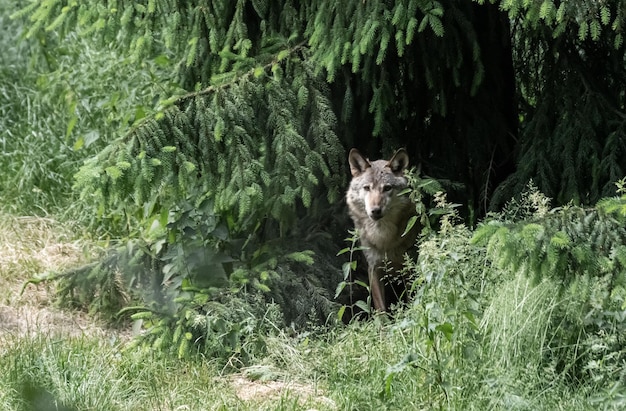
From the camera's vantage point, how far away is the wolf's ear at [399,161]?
6.09 metres

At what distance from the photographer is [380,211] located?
6148 mm

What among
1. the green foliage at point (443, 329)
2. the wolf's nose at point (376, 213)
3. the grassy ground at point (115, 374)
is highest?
the wolf's nose at point (376, 213)

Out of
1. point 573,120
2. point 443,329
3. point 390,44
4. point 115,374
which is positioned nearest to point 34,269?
point 115,374

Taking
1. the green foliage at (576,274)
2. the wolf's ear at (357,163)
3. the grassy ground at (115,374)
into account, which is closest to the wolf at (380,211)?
the wolf's ear at (357,163)

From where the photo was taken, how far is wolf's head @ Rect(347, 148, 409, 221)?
6125mm

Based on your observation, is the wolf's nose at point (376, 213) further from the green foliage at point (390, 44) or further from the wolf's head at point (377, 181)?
the green foliage at point (390, 44)

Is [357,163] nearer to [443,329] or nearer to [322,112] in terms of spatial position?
[322,112]

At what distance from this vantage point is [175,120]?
553cm

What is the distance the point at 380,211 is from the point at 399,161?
378 mm

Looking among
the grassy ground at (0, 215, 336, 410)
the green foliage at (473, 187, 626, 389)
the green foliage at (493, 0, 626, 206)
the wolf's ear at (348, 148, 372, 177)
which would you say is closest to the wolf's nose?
the wolf's ear at (348, 148, 372, 177)

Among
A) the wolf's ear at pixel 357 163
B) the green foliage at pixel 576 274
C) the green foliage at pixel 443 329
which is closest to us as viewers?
the green foliage at pixel 576 274

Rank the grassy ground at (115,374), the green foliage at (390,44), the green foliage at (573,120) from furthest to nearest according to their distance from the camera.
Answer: the green foliage at (573,120)
the green foliage at (390,44)
the grassy ground at (115,374)

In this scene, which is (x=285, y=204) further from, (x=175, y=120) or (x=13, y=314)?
(x=13, y=314)

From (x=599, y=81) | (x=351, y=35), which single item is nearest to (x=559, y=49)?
(x=599, y=81)
